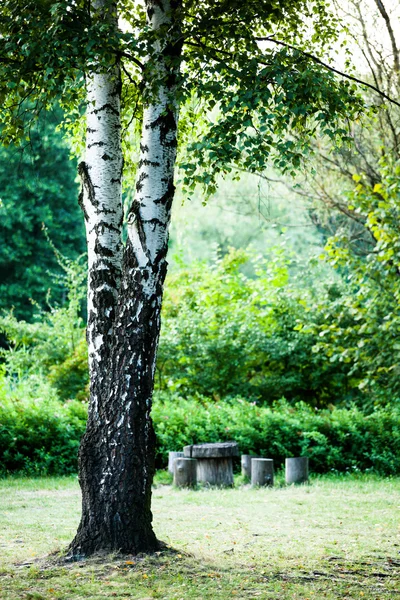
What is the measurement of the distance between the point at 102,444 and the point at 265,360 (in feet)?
32.3

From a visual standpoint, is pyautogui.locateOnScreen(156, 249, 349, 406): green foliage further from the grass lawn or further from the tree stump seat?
the grass lawn

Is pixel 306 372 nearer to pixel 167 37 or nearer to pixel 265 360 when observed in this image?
pixel 265 360

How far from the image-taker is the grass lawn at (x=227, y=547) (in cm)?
480

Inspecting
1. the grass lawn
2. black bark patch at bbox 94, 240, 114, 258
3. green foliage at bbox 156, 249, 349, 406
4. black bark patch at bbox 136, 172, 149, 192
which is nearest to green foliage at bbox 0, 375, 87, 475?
Answer: the grass lawn

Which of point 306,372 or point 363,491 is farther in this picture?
point 306,372

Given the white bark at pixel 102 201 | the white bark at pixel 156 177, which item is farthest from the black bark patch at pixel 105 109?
the white bark at pixel 156 177

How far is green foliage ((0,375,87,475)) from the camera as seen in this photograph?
36.2 ft

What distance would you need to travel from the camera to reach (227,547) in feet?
20.2

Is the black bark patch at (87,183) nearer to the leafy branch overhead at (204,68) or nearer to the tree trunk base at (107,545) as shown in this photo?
the leafy branch overhead at (204,68)

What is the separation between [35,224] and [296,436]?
20.4m

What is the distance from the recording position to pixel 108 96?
5934 millimetres

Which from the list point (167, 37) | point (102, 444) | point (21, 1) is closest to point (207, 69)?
point (167, 37)

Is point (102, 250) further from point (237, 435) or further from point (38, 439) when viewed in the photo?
point (237, 435)

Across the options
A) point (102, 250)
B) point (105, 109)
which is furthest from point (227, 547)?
point (105, 109)
